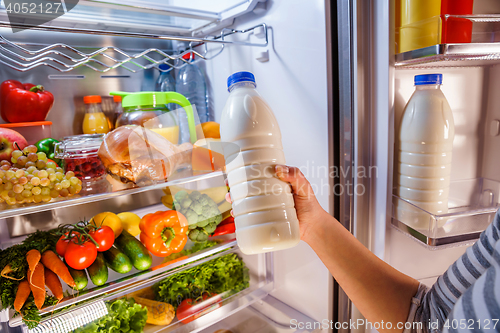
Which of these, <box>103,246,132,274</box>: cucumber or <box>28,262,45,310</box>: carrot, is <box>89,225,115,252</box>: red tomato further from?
<box>28,262,45,310</box>: carrot

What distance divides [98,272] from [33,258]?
0.15m

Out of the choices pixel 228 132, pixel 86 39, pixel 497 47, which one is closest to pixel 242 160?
pixel 228 132

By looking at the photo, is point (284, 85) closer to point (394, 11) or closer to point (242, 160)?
point (394, 11)

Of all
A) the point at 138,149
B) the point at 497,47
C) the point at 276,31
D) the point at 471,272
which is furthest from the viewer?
the point at 276,31

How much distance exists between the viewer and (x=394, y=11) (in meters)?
0.77

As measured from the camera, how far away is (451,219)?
30.1 inches

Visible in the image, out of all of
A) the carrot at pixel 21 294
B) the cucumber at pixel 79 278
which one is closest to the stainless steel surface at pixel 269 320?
the cucumber at pixel 79 278

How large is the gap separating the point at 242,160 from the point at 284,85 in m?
0.48

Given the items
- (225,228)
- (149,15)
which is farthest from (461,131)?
(149,15)

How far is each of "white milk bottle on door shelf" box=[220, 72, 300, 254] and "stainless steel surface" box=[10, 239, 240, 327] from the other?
0.41 metres

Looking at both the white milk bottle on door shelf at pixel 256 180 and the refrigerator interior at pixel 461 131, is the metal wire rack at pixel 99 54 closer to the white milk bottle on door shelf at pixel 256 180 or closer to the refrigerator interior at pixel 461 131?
the white milk bottle on door shelf at pixel 256 180

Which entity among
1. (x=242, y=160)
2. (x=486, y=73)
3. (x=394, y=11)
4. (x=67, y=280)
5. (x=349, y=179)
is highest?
(x=394, y=11)

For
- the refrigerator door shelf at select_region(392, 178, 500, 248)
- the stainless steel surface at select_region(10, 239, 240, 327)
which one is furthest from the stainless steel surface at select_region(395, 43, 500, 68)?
the stainless steel surface at select_region(10, 239, 240, 327)

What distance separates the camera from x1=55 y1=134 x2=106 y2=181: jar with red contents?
834mm
